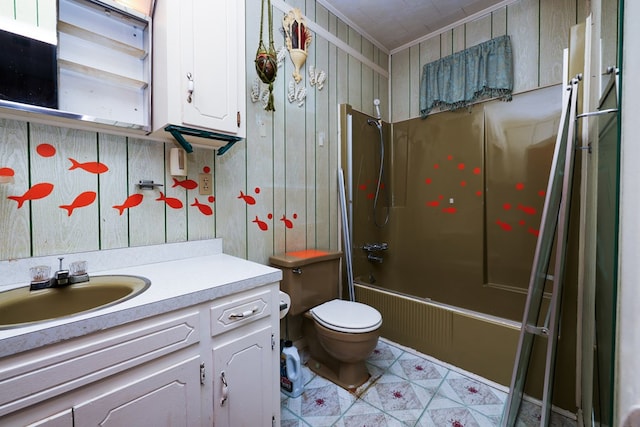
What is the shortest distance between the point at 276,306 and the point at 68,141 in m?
1.11

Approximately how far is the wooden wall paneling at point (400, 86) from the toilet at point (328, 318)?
174 centimetres

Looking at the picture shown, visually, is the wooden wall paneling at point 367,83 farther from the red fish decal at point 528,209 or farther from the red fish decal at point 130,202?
the red fish decal at point 130,202

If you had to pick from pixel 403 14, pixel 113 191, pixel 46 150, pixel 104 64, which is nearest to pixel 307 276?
pixel 113 191

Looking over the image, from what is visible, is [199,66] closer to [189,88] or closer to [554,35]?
[189,88]

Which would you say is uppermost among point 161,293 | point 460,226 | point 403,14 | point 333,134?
point 403,14

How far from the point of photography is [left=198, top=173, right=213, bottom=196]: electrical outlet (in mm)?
1549

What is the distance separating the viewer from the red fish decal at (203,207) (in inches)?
60.4

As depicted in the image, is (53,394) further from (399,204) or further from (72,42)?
(399,204)

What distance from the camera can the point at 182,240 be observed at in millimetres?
1483

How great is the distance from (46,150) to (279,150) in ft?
3.87

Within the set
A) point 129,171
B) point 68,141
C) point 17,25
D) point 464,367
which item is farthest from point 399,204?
point 17,25

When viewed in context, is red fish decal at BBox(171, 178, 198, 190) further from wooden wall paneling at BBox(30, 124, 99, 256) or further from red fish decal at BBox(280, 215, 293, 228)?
red fish decal at BBox(280, 215, 293, 228)

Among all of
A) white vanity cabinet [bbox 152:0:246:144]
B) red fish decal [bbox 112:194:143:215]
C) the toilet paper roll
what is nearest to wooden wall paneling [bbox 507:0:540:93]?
white vanity cabinet [bbox 152:0:246:144]

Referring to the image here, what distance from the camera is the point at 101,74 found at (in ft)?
3.98
